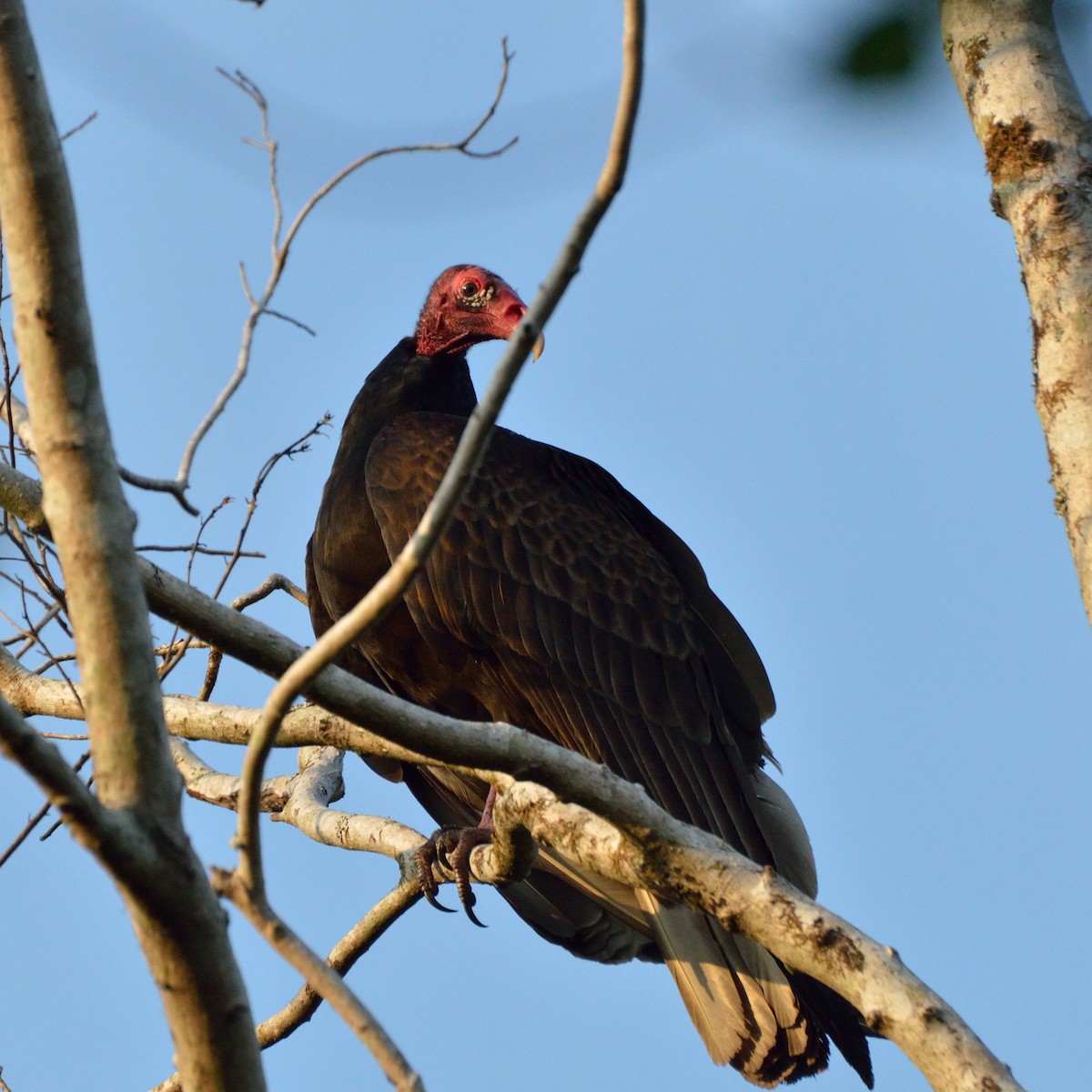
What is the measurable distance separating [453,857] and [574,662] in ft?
2.34

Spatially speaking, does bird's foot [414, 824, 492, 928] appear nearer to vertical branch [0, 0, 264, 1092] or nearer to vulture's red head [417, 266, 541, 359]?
vulture's red head [417, 266, 541, 359]

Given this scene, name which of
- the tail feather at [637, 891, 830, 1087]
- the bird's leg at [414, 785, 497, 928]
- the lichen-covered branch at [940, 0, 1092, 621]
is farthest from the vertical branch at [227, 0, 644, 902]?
the bird's leg at [414, 785, 497, 928]

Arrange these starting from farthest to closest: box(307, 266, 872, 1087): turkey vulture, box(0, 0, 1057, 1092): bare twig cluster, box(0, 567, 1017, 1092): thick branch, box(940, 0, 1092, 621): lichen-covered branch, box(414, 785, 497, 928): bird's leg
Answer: box(307, 266, 872, 1087): turkey vulture
box(414, 785, 497, 928): bird's leg
box(940, 0, 1092, 621): lichen-covered branch
box(0, 567, 1017, 1092): thick branch
box(0, 0, 1057, 1092): bare twig cluster

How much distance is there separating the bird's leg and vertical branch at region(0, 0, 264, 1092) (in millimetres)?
2172

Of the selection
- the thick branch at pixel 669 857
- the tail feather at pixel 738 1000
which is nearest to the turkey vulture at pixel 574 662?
the tail feather at pixel 738 1000

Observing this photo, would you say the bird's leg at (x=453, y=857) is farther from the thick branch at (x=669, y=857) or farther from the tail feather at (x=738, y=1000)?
the thick branch at (x=669, y=857)

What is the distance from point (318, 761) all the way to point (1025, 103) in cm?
297

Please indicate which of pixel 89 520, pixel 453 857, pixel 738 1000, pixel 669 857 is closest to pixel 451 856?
pixel 453 857

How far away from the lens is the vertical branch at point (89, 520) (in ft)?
5.14

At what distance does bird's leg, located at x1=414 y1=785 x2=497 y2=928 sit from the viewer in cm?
375

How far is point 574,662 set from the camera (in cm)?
413

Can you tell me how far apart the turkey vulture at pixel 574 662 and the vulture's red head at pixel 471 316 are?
474 mm

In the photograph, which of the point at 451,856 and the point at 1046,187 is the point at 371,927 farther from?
the point at 1046,187

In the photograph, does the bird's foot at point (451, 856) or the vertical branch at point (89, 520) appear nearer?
the vertical branch at point (89, 520)
